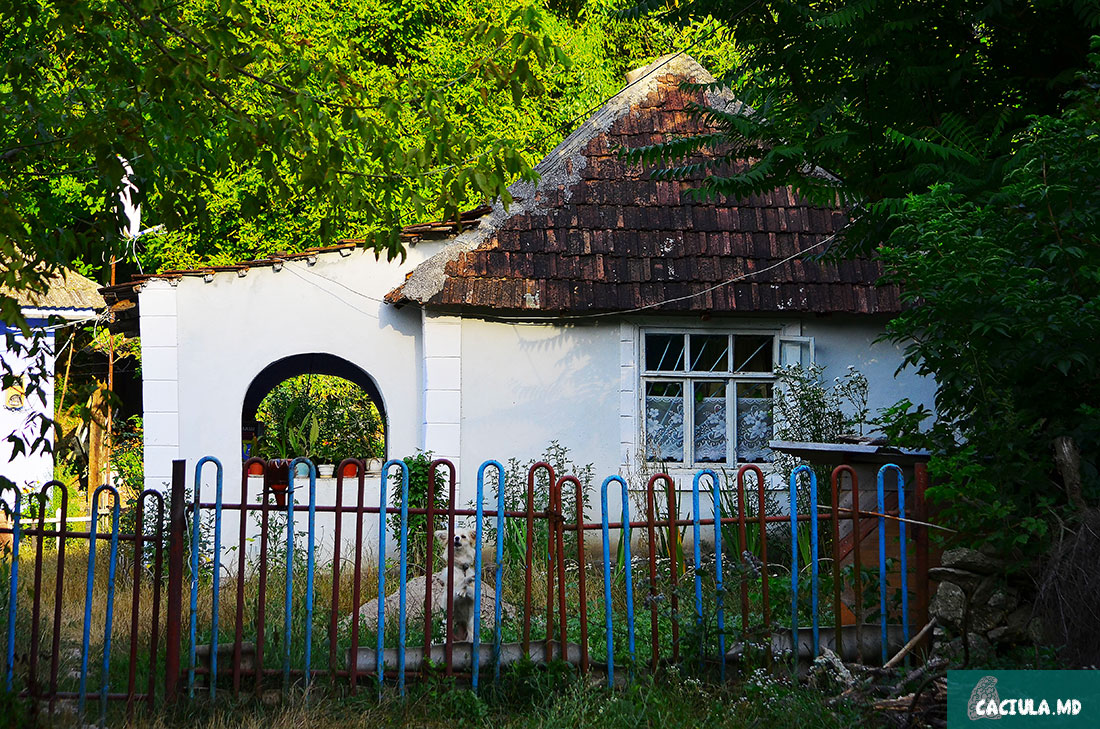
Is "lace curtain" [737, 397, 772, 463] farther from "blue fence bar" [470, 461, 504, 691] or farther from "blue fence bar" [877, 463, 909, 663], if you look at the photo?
"blue fence bar" [470, 461, 504, 691]

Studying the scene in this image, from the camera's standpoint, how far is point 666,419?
9688 mm

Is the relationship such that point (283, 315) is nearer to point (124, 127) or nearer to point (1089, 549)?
point (124, 127)

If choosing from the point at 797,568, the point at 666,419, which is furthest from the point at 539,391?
the point at 797,568

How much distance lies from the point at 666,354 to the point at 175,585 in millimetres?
5623

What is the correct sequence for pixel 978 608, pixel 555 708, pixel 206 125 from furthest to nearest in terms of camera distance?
1. pixel 978 608
2. pixel 555 708
3. pixel 206 125

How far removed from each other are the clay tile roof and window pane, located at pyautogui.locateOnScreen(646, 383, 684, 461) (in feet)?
2.74

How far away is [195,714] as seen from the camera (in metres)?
5.05

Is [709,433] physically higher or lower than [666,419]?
lower

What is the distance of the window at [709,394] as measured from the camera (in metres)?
9.65

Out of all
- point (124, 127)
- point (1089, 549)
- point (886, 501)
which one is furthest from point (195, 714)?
point (1089, 549)

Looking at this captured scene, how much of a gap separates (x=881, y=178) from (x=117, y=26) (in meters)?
4.62

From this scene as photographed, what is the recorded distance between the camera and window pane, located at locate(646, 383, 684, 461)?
965 cm

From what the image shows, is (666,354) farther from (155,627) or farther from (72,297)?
(72,297)

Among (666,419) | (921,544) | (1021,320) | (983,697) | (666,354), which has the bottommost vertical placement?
(983,697)
